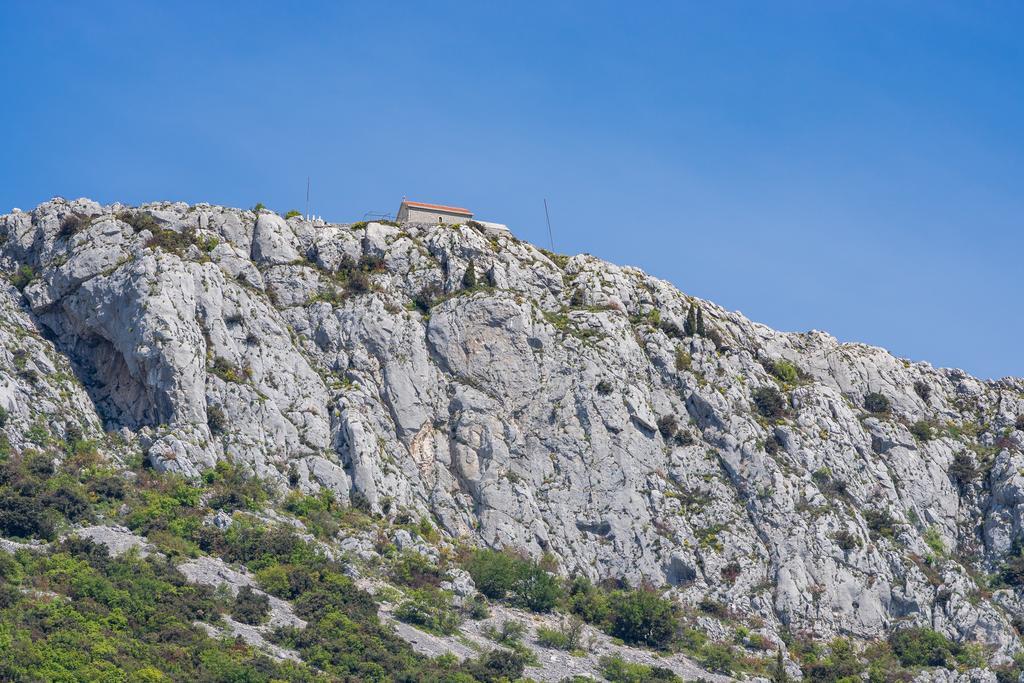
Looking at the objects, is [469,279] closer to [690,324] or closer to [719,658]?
[690,324]

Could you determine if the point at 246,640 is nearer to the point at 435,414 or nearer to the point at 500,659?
the point at 500,659

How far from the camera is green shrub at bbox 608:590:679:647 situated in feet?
322

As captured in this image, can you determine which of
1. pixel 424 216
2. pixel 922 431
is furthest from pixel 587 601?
pixel 424 216

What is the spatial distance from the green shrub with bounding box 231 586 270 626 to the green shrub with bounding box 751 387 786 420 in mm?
39133

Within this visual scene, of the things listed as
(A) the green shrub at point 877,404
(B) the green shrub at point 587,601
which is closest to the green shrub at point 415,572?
(B) the green shrub at point 587,601

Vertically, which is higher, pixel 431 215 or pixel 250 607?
pixel 431 215

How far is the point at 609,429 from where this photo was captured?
357ft

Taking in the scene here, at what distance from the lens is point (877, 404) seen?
11838 cm

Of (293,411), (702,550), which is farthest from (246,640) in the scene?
(702,550)

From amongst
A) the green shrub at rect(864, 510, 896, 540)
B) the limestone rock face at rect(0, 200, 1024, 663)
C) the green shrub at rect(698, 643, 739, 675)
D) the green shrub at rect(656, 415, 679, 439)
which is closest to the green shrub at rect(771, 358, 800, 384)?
the limestone rock face at rect(0, 200, 1024, 663)

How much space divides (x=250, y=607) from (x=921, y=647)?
40416 millimetres

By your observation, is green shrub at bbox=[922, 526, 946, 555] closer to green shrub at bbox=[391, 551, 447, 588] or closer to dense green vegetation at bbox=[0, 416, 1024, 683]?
dense green vegetation at bbox=[0, 416, 1024, 683]

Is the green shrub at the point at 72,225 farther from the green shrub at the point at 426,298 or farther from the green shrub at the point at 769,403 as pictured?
the green shrub at the point at 769,403

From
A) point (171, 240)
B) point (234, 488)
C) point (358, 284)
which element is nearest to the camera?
point (234, 488)
